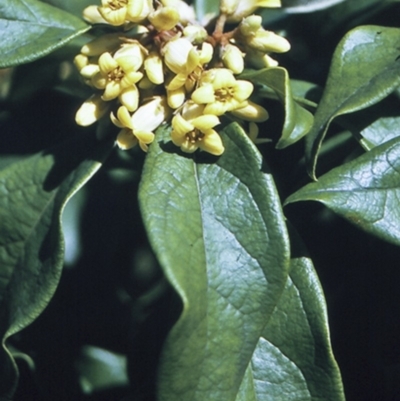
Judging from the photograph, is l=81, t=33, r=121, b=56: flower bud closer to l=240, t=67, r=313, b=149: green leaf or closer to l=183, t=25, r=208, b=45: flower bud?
l=183, t=25, r=208, b=45: flower bud

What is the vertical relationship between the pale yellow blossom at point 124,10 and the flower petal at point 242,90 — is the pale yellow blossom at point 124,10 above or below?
above

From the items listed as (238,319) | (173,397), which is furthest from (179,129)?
(173,397)

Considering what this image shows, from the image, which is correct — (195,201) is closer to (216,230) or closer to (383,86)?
(216,230)

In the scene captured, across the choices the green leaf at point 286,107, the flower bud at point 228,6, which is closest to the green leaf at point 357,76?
the green leaf at point 286,107

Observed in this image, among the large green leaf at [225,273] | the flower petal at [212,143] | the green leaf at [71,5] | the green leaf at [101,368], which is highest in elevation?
the green leaf at [71,5]

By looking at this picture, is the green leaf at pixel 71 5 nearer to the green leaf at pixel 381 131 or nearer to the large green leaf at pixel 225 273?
the large green leaf at pixel 225 273
